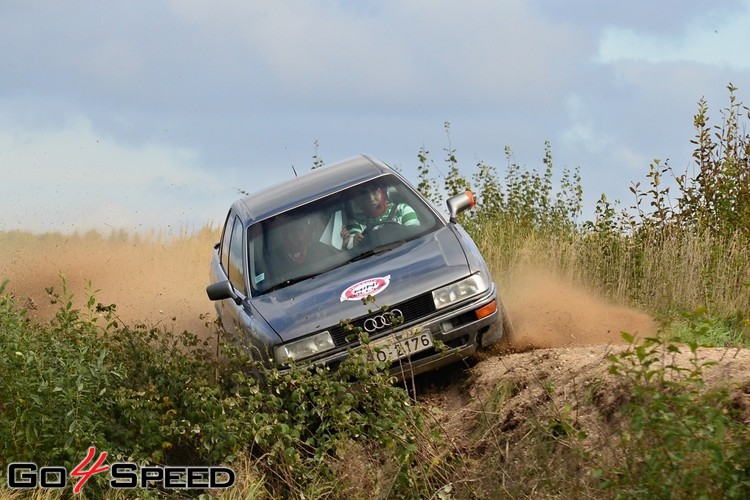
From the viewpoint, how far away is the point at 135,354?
9227 mm

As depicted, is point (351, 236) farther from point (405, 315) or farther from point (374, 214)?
point (405, 315)

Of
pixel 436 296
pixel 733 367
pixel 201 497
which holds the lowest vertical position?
pixel 201 497

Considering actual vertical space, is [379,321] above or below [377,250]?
below

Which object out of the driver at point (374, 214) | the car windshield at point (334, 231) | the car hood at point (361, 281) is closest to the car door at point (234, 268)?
the car windshield at point (334, 231)

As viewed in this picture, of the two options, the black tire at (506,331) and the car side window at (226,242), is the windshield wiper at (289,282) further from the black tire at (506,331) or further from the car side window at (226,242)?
the car side window at (226,242)

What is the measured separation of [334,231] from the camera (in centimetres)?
953

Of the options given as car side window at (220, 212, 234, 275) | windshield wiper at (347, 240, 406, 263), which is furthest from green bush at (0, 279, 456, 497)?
car side window at (220, 212, 234, 275)

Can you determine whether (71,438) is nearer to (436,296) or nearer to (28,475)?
(28,475)

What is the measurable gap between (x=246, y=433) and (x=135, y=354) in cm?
200

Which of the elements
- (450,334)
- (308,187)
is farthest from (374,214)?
(450,334)

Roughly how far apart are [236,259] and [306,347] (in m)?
1.98

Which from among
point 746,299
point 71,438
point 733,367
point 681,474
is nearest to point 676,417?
point 681,474

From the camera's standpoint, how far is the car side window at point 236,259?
9.69 m

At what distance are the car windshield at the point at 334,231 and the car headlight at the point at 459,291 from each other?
89cm
